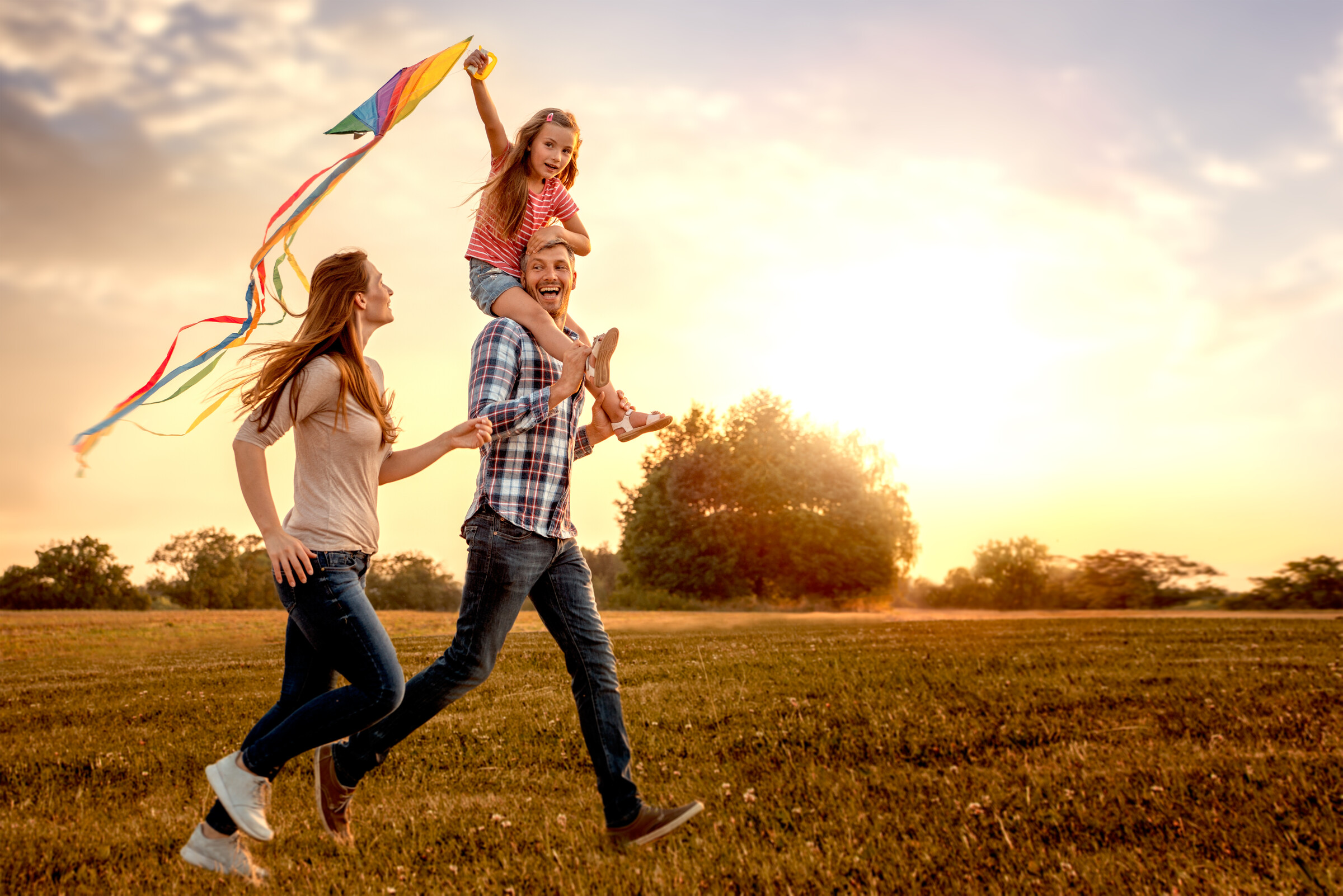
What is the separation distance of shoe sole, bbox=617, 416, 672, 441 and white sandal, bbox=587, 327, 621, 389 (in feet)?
1.62

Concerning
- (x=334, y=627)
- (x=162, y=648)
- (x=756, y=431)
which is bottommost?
(x=162, y=648)

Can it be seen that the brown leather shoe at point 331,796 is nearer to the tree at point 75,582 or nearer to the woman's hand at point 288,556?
the woman's hand at point 288,556

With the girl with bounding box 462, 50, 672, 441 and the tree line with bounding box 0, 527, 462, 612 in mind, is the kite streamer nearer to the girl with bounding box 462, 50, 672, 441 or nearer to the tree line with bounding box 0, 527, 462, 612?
the girl with bounding box 462, 50, 672, 441

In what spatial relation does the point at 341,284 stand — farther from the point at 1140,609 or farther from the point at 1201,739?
the point at 1140,609

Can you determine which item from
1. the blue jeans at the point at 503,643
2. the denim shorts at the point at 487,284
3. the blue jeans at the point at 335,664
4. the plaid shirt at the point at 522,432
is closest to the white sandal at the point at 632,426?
the plaid shirt at the point at 522,432

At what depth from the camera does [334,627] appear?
3.69 metres

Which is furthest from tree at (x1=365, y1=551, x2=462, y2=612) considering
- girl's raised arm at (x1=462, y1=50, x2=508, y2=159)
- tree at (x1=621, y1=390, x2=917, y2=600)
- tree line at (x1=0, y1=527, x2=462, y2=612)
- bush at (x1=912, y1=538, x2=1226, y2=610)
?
girl's raised arm at (x1=462, y1=50, x2=508, y2=159)

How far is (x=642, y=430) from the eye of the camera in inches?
188

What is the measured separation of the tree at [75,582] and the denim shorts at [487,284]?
33.8 metres

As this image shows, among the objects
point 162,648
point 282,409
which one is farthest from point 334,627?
point 162,648

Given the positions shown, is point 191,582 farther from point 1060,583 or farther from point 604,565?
point 1060,583

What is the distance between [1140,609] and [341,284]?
25.5 metres

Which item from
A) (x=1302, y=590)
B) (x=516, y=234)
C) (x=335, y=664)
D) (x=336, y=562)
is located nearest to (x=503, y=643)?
(x=335, y=664)

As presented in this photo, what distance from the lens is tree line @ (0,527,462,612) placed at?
32812 millimetres
